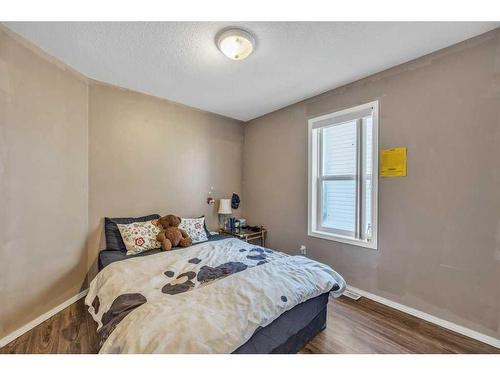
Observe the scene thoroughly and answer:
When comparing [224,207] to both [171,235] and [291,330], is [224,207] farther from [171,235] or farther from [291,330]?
[291,330]

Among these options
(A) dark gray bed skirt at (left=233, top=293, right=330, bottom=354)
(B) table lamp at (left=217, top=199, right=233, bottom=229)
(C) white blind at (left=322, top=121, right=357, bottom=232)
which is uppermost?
(C) white blind at (left=322, top=121, right=357, bottom=232)

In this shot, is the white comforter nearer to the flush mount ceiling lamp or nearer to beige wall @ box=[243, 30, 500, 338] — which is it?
beige wall @ box=[243, 30, 500, 338]

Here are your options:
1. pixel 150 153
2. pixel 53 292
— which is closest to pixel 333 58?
pixel 150 153

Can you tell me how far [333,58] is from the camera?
77.5 inches

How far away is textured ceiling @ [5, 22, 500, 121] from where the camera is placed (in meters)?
1.59

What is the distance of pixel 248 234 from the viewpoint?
3.22 metres

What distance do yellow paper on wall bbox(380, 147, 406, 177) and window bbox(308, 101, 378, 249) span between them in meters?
0.07

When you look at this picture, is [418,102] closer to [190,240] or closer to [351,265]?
[351,265]

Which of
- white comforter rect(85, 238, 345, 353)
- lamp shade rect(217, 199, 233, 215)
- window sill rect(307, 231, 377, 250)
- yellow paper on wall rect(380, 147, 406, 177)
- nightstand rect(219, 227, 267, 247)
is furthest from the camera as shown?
lamp shade rect(217, 199, 233, 215)

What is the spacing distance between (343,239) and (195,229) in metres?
1.78

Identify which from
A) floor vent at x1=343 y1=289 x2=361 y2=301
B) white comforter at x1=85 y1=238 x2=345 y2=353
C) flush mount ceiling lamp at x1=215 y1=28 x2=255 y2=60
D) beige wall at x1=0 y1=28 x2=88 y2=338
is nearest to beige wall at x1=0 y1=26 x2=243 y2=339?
beige wall at x1=0 y1=28 x2=88 y2=338

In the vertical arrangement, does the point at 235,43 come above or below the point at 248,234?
above

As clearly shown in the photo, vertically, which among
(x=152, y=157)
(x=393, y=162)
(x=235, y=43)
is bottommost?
(x=393, y=162)

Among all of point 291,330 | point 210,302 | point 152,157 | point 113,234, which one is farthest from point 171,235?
point 291,330
